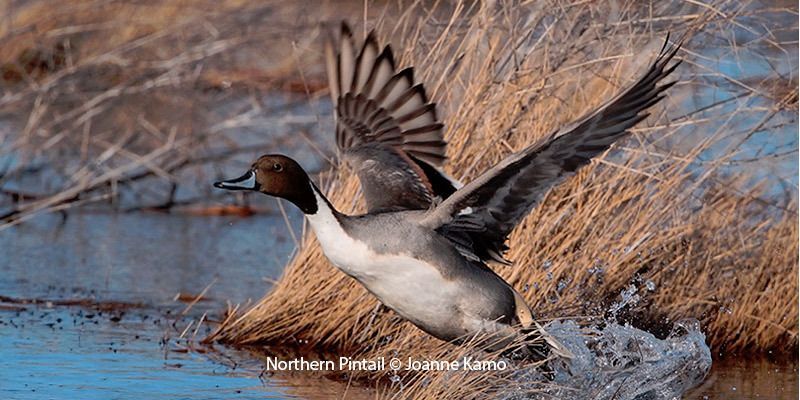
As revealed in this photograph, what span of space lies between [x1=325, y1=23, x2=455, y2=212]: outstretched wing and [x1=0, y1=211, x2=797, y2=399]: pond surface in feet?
2.84

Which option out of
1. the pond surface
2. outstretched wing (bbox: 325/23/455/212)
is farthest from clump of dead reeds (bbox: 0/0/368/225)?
outstretched wing (bbox: 325/23/455/212)

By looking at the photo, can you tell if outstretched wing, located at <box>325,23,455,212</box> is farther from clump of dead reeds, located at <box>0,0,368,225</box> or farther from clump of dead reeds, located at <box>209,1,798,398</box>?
clump of dead reeds, located at <box>0,0,368,225</box>

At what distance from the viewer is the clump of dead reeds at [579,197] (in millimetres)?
5918

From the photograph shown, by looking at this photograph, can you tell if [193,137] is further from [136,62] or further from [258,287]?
[258,287]

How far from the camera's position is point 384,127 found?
5559 millimetres

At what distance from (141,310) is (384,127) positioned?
6.79ft

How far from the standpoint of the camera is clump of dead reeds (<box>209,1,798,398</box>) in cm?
592

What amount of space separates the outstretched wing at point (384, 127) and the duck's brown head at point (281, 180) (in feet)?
1.29

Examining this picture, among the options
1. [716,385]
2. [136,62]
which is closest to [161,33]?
[136,62]

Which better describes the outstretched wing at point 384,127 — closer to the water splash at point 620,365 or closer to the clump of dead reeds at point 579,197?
the clump of dead reeds at point 579,197

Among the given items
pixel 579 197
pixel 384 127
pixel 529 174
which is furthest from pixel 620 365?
pixel 384 127

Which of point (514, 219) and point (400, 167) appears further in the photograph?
point (400, 167)

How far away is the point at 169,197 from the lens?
9797 mm

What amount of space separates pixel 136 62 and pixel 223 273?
1462 mm
